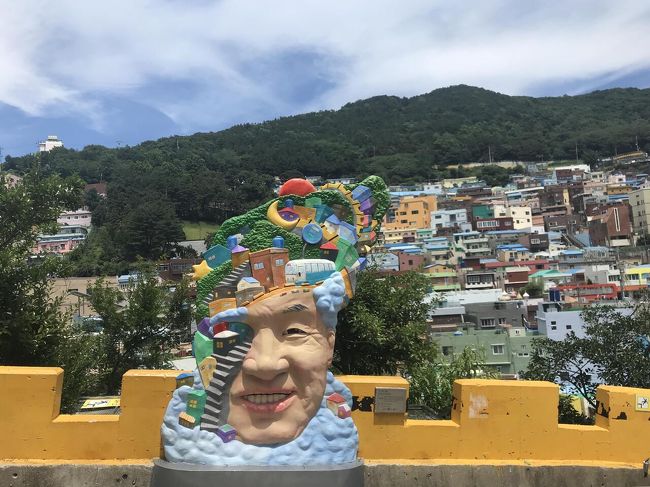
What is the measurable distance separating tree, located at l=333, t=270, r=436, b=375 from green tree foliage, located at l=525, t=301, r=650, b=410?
7.68 feet

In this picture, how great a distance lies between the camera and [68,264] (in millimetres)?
9422

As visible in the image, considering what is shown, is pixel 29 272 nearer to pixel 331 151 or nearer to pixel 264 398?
pixel 264 398

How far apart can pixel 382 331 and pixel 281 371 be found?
598 cm

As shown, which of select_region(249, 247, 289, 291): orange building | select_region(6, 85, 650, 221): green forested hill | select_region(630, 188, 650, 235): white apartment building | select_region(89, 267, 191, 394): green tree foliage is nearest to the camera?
select_region(249, 247, 289, 291): orange building

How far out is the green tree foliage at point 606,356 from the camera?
8952mm

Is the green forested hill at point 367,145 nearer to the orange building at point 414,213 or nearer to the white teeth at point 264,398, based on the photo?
the orange building at point 414,213

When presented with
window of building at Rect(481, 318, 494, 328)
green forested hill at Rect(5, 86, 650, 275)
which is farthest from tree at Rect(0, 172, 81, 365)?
green forested hill at Rect(5, 86, 650, 275)

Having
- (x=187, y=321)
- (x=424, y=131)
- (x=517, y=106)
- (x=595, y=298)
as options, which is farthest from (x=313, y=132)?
(x=187, y=321)

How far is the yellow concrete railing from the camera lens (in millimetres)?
5598

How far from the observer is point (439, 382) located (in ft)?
30.5

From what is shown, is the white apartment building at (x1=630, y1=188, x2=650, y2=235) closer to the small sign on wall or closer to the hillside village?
the hillside village

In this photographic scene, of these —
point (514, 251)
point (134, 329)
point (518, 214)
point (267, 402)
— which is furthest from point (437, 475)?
point (518, 214)

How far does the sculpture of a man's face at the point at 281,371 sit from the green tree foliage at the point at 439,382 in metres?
3.66

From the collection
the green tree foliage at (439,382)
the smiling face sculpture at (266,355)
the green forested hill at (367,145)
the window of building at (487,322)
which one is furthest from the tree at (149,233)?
the smiling face sculpture at (266,355)
